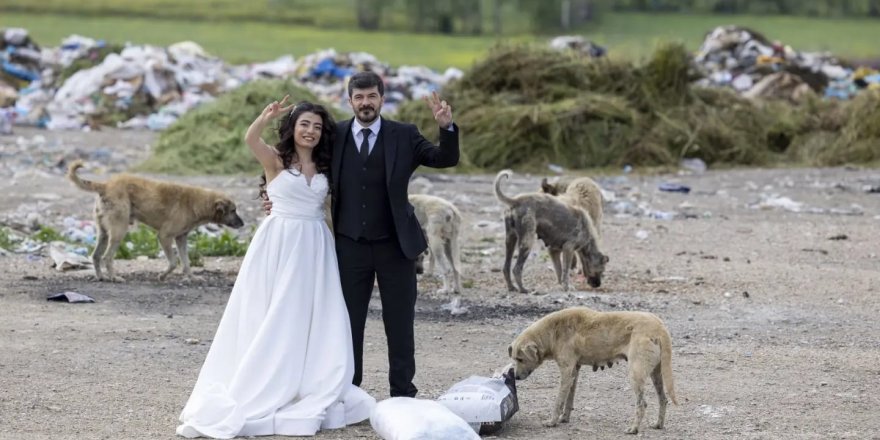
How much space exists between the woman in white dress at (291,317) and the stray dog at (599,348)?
0.97 metres

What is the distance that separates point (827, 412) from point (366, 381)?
2814 mm

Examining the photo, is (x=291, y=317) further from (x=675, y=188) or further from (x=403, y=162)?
(x=675, y=188)

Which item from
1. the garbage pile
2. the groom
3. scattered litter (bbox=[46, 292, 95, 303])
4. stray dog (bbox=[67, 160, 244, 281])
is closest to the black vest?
the groom

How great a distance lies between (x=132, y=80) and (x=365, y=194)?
2244cm

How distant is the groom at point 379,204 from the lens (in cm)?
775

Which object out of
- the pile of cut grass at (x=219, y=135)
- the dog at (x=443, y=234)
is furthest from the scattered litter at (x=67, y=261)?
the pile of cut grass at (x=219, y=135)

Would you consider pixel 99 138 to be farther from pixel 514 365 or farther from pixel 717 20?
pixel 717 20

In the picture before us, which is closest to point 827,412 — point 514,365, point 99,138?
point 514,365

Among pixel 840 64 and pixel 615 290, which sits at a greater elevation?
pixel 615 290

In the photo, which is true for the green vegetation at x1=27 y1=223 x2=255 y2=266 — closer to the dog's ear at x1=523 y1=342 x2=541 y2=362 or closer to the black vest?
the black vest

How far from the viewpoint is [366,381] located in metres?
9.02

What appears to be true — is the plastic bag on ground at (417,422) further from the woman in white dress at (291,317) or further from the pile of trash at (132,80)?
the pile of trash at (132,80)

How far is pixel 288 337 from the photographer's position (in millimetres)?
7785

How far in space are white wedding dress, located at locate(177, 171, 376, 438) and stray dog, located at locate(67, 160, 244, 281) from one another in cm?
474
